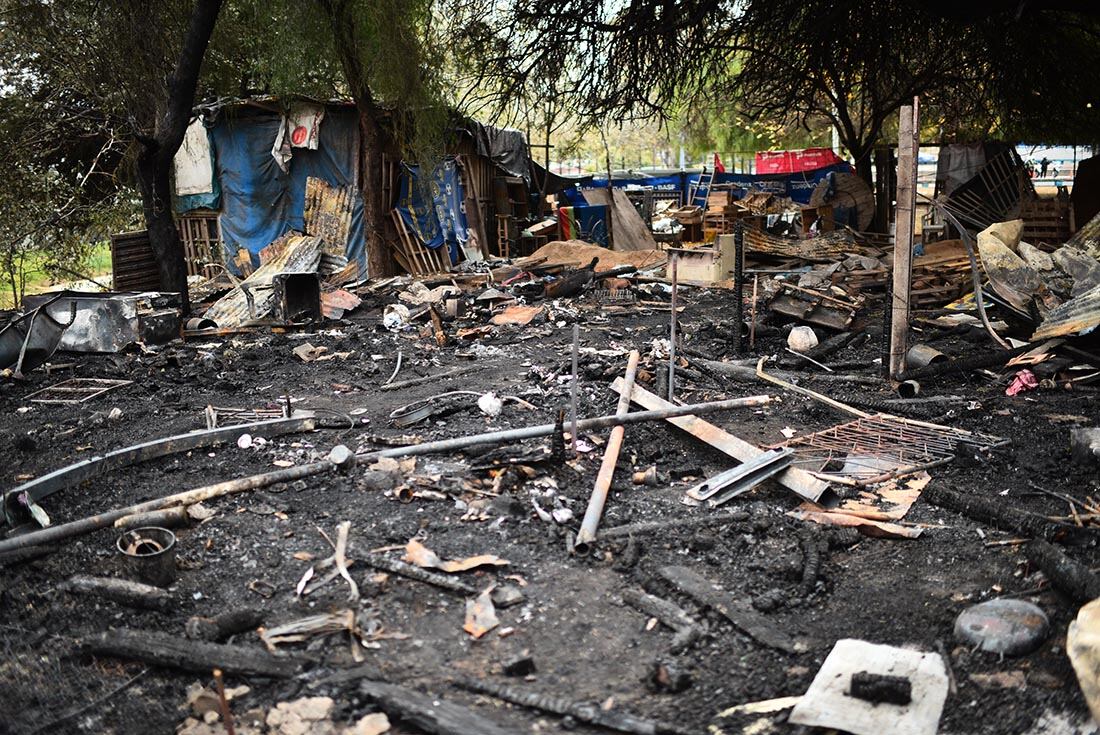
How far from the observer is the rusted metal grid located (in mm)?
6188

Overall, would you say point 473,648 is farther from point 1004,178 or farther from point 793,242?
point 1004,178

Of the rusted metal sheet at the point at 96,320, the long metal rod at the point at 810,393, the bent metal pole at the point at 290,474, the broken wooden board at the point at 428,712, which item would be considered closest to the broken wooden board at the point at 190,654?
the broken wooden board at the point at 428,712

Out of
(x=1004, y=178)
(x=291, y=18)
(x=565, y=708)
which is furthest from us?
(x=1004, y=178)

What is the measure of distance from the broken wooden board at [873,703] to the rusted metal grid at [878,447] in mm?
2341

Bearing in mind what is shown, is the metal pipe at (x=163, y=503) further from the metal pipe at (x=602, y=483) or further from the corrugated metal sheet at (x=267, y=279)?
the corrugated metal sheet at (x=267, y=279)

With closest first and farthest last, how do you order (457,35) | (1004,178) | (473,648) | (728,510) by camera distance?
(473,648), (728,510), (457,35), (1004,178)

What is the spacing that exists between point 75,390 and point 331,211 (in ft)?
30.8

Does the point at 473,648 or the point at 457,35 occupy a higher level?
the point at 457,35

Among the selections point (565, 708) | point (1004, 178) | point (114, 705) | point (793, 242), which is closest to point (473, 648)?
point (565, 708)

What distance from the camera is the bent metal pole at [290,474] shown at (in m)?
4.84

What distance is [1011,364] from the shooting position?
28.4ft

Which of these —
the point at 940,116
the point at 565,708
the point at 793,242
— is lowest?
the point at 565,708

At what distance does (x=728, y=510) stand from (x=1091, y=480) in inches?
98.4

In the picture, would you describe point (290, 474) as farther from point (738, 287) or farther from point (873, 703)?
point (738, 287)
